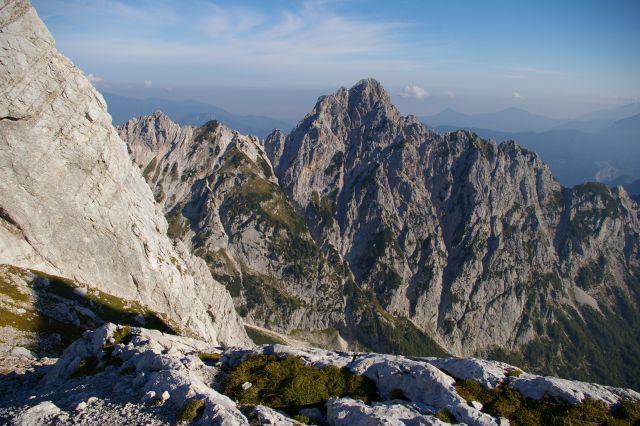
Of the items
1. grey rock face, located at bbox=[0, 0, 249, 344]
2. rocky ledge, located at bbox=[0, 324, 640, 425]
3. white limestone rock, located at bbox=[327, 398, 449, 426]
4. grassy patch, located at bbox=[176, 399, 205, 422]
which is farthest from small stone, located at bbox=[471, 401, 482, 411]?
grey rock face, located at bbox=[0, 0, 249, 344]

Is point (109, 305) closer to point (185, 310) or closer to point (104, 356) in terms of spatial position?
point (185, 310)

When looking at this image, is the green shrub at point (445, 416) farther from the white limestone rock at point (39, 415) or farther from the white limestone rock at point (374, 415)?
the white limestone rock at point (39, 415)

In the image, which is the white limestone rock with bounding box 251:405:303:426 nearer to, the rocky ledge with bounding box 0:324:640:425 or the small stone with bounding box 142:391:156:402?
the rocky ledge with bounding box 0:324:640:425

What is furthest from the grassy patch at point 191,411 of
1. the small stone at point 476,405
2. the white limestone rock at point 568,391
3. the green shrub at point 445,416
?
the white limestone rock at point 568,391

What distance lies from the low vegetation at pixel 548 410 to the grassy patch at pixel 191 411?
49.9 ft

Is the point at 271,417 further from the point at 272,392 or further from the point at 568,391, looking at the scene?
the point at 568,391

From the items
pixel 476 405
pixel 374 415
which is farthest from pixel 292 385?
pixel 476 405

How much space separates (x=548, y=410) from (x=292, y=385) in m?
14.8

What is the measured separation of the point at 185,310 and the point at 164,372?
75472 millimetres

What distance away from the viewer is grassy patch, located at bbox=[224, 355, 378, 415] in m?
24.2

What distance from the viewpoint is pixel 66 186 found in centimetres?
7775

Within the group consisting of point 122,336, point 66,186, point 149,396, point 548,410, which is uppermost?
point 66,186

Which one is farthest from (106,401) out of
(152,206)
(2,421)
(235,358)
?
(152,206)

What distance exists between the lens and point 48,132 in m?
76.8
